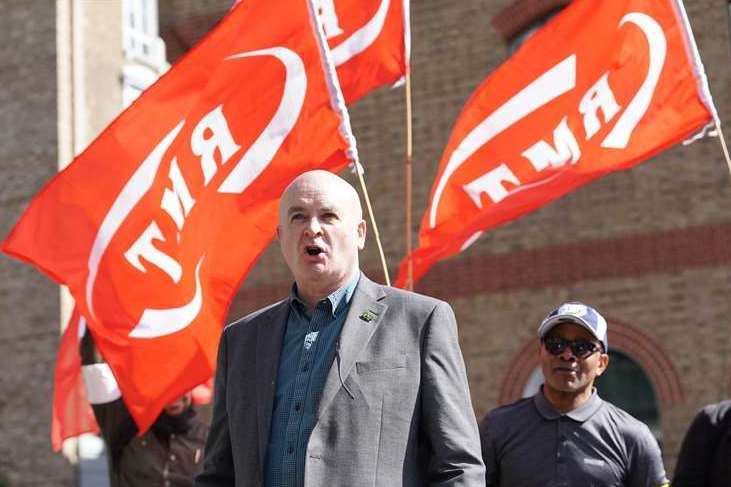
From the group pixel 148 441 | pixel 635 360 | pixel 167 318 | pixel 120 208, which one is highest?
pixel 120 208

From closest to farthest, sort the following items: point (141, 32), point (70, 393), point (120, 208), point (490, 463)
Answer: point (490, 463), point (120, 208), point (70, 393), point (141, 32)

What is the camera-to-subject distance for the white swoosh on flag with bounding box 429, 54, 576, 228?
708 cm

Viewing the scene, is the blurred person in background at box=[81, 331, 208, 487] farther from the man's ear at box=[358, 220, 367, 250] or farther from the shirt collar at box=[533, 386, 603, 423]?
the man's ear at box=[358, 220, 367, 250]

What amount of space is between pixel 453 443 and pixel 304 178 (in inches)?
28.6

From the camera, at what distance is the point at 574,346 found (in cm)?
496

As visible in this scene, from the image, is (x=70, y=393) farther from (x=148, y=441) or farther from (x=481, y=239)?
(x=481, y=239)

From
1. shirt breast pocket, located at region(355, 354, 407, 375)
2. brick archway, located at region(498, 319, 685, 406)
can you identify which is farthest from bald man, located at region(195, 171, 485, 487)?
brick archway, located at region(498, 319, 685, 406)

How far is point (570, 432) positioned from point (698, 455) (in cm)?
47

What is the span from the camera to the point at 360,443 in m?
3.09

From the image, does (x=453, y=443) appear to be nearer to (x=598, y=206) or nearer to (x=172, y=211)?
(x=172, y=211)

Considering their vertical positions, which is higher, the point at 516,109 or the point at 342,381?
the point at 516,109

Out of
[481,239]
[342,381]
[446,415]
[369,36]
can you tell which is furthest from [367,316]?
[481,239]

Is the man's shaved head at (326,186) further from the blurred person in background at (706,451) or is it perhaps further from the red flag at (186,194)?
the red flag at (186,194)

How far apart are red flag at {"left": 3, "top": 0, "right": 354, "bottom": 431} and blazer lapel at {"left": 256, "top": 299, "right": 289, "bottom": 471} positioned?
9.69 feet
